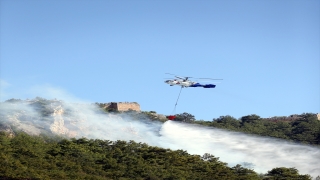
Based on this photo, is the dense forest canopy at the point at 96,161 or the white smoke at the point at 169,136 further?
the white smoke at the point at 169,136

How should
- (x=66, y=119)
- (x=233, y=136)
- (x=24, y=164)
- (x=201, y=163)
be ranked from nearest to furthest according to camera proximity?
(x=24, y=164) < (x=201, y=163) < (x=66, y=119) < (x=233, y=136)

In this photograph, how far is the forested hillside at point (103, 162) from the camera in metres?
68.4

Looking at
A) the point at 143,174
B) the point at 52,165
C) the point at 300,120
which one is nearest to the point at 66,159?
the point at 52,165

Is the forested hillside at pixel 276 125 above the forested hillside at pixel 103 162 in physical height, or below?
above

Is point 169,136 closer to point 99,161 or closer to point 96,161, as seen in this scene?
point 99,161

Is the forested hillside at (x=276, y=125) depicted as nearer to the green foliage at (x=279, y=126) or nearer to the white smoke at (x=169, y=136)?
the green foliage at (x=279, y=126)

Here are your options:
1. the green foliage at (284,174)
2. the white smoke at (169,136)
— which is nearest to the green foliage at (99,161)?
the green foliage at (284,174)

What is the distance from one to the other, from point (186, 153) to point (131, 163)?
437 inches

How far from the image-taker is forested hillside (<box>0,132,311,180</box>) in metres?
68.4

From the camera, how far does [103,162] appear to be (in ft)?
249

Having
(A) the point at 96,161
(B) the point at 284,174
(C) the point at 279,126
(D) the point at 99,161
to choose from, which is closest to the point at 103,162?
(D) the point at 99,161

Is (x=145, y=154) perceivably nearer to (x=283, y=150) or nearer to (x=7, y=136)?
(x=7, y=136)

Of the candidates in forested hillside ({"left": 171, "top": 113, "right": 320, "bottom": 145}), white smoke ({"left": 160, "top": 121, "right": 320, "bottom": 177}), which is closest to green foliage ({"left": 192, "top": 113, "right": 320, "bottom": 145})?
forested hillside ({"left": 171, "top": 113, "right": 320, "bottom": 145})

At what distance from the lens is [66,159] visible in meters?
74.2
